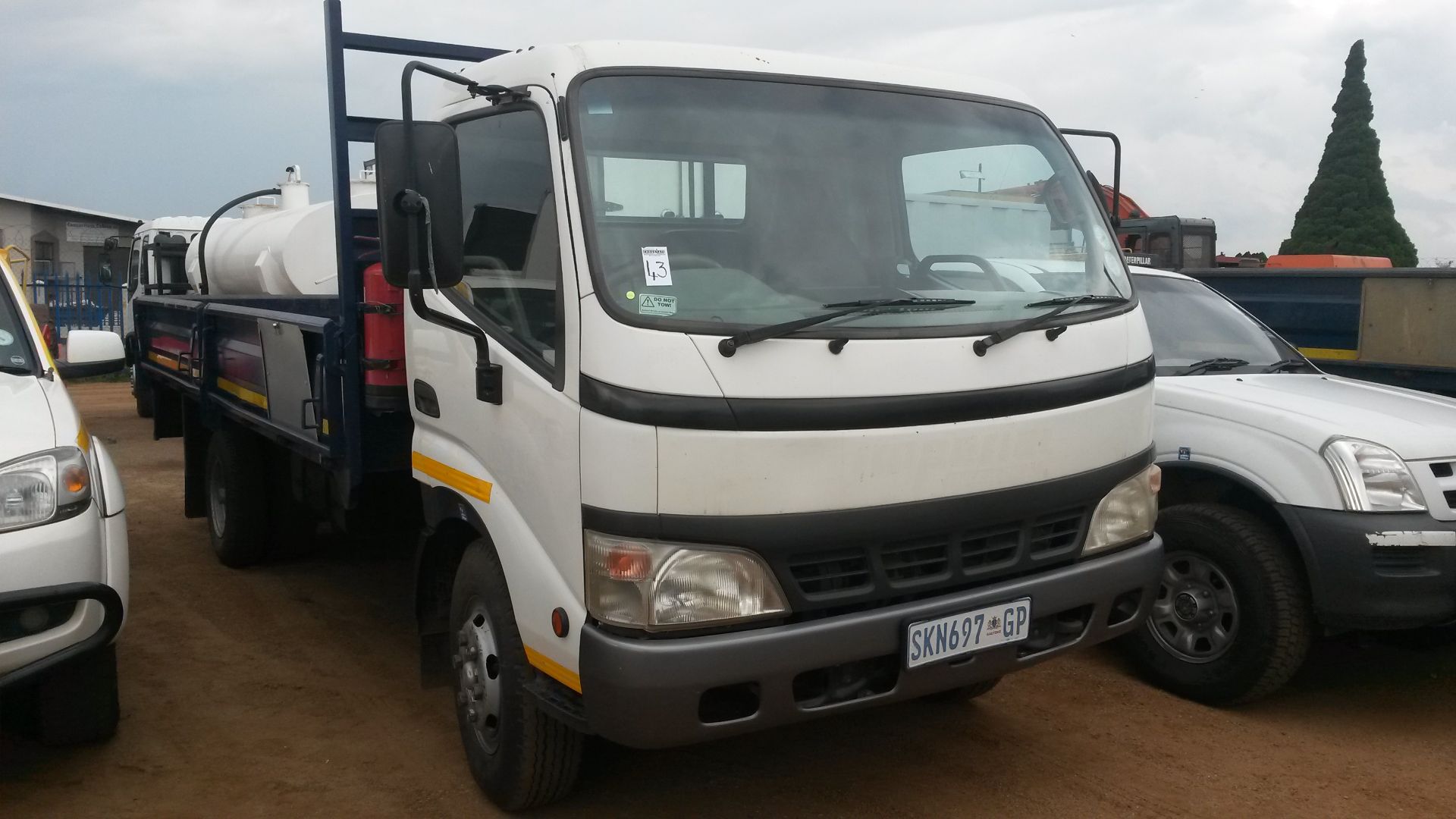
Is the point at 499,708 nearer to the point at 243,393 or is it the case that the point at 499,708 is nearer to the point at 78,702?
the point at 78,702

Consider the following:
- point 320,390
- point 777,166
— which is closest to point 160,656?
point 320,390

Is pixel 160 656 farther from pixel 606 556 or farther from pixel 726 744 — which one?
pixel 606 556

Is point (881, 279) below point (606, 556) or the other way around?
the other way around

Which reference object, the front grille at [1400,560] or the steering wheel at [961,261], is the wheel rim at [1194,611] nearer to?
the front grille at [1400,560]

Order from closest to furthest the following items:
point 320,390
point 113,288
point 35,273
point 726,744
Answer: point 726,744, point 320,390, point 113,288, point 35,273

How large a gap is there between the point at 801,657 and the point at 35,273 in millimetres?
25763

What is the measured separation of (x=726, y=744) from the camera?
13.6 ft

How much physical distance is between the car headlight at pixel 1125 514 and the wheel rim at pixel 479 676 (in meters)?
1.81

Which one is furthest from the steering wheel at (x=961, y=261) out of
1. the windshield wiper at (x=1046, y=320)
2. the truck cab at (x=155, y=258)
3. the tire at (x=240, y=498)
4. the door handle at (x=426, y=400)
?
the truck cab at (x=155, y=258)

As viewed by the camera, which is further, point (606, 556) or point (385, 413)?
point (385, 413)

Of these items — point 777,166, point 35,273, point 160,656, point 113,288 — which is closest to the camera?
point 777,166

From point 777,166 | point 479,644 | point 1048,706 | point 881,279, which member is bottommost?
point 1048,706

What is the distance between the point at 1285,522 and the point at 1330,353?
3.13 metres

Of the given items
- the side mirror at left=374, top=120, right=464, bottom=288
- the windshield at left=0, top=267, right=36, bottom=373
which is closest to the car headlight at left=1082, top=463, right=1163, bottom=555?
the side mirror at left=374, top=120, right=464, bottom=288
